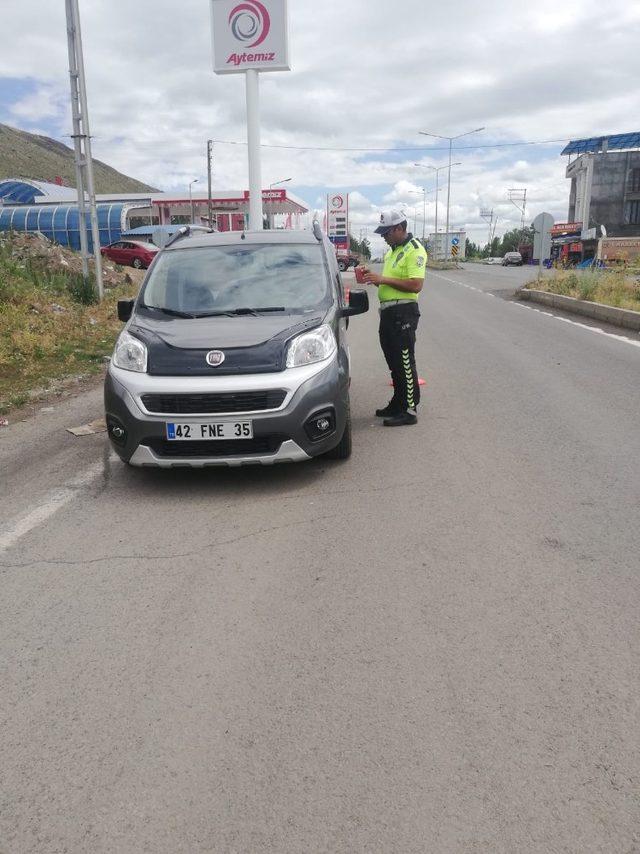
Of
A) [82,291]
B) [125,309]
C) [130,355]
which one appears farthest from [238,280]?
[82,291]

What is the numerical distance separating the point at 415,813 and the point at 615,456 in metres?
4.19

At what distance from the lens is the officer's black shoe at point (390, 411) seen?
281 inches

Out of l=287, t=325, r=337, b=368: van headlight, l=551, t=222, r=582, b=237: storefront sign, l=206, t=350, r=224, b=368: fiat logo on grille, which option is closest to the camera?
l=206, t=350, r=224, b=368: fiat logo on grille

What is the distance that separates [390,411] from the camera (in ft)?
23.6

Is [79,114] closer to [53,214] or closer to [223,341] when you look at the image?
[223,341]

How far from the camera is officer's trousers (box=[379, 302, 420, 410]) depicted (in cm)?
677

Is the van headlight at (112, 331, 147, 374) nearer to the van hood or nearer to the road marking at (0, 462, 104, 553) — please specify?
the van hood

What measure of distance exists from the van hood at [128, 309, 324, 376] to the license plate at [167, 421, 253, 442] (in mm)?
346

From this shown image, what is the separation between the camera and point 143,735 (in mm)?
2541

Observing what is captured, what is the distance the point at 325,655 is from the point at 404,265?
439 centimetres

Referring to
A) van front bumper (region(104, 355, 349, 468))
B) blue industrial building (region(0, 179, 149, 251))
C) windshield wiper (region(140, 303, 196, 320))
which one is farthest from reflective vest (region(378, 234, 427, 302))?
blue industrial building (region(0, 179, 149, 251))

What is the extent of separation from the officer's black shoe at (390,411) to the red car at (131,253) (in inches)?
1092

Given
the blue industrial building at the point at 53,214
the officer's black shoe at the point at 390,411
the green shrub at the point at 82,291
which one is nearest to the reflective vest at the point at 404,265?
the officer's black shoe at the point at 390,411

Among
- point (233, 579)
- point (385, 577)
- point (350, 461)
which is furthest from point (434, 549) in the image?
point (350, 461)
